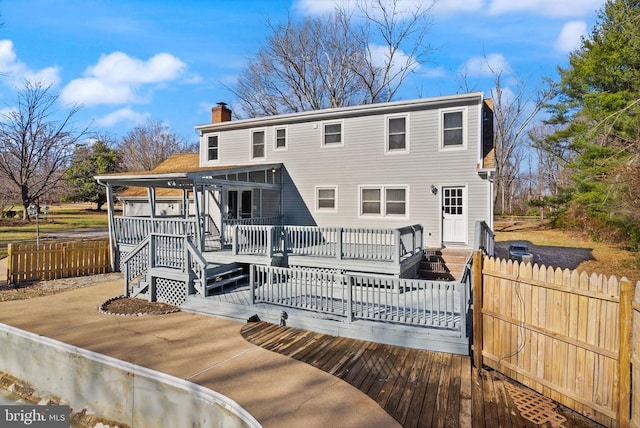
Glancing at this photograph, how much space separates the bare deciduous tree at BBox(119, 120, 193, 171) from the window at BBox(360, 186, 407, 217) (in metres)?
40.1

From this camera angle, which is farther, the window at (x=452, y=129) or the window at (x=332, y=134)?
the window at (x=332, y=134)

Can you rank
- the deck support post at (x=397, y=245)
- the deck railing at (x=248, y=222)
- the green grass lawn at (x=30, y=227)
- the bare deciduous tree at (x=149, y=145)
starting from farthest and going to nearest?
the bare deciduous tree at (x=149, y=145) → the green grass lawn at (x=30, y=227) → the deck railing at (x=248, y=222) → the deck support post at (x=397, y=245)

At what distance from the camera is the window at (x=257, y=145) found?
15781 mm

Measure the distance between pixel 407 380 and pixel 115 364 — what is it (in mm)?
4421

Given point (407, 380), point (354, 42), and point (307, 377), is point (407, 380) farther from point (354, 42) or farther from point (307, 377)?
point (354, 42)

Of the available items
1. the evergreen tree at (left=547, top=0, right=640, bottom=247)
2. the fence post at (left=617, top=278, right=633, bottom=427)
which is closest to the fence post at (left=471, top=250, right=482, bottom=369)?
the fence post at (left=617, top=278, right=633, bottom=427)

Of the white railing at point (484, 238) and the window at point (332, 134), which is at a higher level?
the window at point (332, 134)

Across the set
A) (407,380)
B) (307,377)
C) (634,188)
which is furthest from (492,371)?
(634,188)

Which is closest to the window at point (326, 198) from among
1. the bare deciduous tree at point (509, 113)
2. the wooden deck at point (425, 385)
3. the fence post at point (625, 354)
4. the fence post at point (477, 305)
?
the wooden deck at point (425, 385)

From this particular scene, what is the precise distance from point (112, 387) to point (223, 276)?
4.64m

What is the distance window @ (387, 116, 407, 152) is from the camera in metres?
13.0

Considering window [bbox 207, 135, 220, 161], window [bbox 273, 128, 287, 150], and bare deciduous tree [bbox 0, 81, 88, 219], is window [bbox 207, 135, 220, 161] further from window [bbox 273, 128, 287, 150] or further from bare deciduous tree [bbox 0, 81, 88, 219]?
bare deciduous tree [bbox 0, 81, 88, 219]

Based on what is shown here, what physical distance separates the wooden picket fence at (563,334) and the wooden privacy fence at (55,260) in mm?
13033

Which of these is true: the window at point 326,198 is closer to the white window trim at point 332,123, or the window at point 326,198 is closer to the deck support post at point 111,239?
the white window trim at point 332,123
